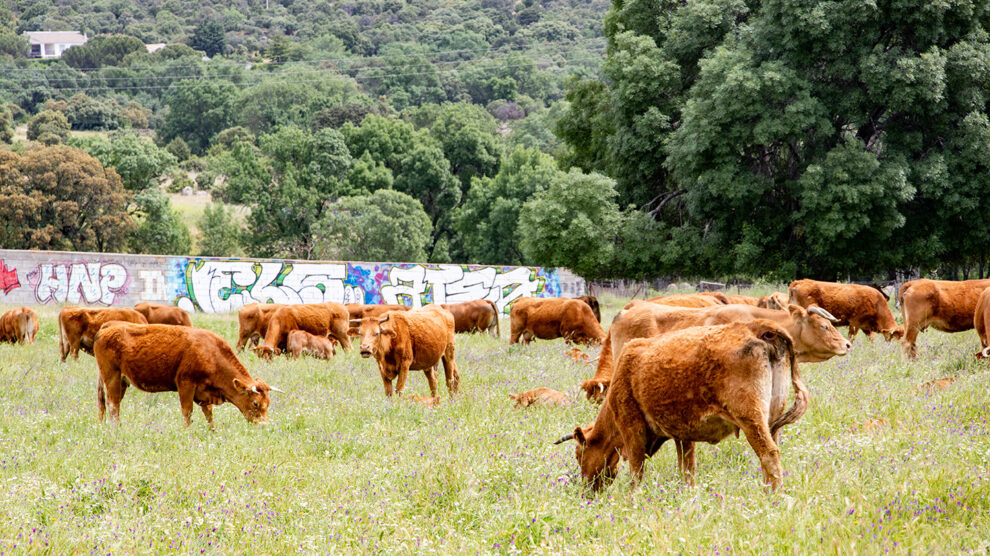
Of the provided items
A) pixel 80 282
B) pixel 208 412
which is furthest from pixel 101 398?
pixel 80 282

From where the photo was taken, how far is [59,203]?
4647 centimetres

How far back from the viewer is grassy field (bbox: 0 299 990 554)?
5621 mm

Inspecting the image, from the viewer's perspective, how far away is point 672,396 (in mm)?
6438

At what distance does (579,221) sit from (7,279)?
23.8 meters

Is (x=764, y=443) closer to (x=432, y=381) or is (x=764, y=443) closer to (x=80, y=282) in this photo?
(x=432, y=381)

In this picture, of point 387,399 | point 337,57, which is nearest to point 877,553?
point 387,399

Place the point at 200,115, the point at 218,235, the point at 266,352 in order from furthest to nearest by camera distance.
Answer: the point at 200,115, the point at 218,235, the point at 266,352

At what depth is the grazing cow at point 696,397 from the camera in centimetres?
609

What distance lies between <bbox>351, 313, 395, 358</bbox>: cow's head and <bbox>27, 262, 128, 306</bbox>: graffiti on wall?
27.8m

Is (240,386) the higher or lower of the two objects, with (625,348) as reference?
lower

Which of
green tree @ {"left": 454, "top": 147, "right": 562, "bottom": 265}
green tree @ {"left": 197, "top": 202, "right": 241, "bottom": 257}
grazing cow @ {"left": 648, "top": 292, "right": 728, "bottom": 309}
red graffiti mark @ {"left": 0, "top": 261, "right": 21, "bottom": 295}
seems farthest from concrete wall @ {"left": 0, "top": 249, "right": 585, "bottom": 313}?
grazing cow @ {"left": 648, "top": 292, "right": 728, "bottom": 309}

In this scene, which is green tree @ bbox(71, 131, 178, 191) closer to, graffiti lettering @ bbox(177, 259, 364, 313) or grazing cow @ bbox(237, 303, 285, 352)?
graffiti lettering @ bbox(177, 259, 364, 313)

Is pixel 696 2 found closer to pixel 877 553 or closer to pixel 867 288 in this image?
pixel 867 288

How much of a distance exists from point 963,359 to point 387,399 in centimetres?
862
